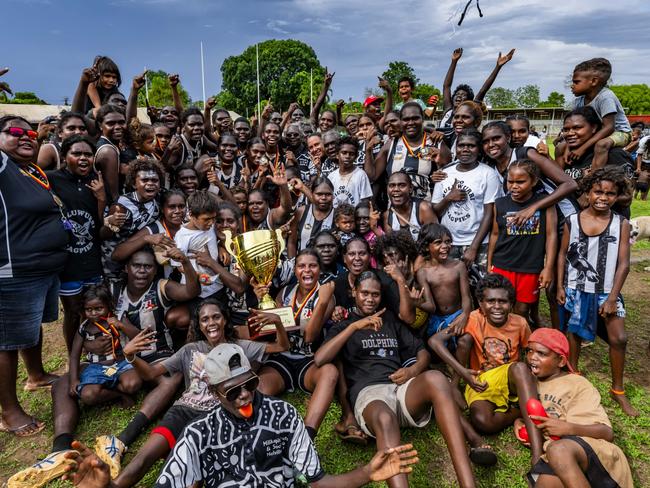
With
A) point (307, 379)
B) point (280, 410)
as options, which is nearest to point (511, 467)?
point (307, 379)

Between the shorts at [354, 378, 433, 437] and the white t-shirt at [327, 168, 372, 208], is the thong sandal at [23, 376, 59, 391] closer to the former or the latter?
the shorts at [354, 378, 433, 437]

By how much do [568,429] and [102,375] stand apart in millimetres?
3618

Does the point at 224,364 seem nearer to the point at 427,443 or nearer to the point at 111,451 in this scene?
the point at 111,451

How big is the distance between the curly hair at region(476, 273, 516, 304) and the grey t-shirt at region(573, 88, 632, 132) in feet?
7.02

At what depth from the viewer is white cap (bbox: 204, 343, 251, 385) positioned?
2.23 metres

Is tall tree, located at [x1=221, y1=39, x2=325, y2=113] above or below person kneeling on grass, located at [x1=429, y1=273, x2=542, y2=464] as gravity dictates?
above

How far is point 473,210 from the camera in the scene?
15.2 feet

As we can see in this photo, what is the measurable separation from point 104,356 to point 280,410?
2.29m

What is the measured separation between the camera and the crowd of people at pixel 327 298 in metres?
2.62

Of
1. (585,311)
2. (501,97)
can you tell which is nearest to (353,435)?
(585,311)

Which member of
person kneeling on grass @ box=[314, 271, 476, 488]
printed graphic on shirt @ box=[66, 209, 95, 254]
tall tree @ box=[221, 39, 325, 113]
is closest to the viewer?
person kneeling on grass @ box=[314, 271, 476, 488]

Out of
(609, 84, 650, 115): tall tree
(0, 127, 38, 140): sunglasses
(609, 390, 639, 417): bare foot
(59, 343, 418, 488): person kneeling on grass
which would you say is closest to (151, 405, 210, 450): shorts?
(59, 343, 418, 488): person kneeling on grass

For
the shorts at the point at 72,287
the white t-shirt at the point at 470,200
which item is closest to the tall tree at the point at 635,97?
the white t-shirt at the point at 470,200

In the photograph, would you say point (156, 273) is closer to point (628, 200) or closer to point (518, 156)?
point (518, 156)
